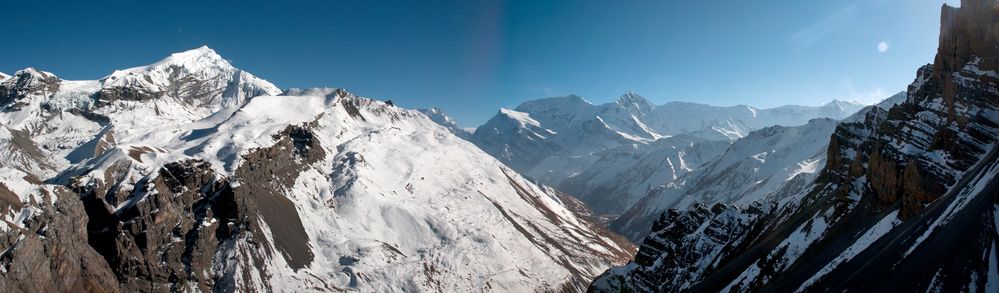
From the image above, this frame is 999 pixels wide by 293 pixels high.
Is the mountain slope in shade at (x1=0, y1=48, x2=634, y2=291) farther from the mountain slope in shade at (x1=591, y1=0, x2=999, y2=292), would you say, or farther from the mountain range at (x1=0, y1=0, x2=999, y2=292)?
the mountain slope in shade at (x1=591, y1=0, x2=999, y2=292)

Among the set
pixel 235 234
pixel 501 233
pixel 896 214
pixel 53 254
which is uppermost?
pixel 235 234

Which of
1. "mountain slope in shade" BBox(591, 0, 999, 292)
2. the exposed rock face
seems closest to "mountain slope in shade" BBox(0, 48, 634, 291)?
the exposed rock face

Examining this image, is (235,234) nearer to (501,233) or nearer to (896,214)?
(501,233)

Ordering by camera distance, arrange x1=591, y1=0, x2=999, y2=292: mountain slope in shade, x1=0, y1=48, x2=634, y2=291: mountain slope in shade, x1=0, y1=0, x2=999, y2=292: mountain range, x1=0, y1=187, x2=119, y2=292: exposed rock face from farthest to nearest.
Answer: x1=0, y1=48, x2=634, y2=291: mountain slope in shade, x1=0, y1=187, x2=119, y2=292: exposed rock face, x1=0, y1=0, x2=999, y2=292: mountain range, x1=591, y1=0, x2=999, y2=292: mountain slope in shade

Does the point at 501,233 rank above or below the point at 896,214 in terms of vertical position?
above

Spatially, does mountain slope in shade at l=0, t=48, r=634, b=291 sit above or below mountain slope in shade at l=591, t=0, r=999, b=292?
above

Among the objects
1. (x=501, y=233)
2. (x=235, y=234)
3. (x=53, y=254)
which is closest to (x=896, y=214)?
(x=53, y=254)

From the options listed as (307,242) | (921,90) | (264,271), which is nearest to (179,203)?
(264,271)

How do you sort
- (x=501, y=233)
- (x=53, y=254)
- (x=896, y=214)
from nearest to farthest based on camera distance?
1. (x=896, y=214)
2. (x=53, y=254)
3. (x=501, y=233)
